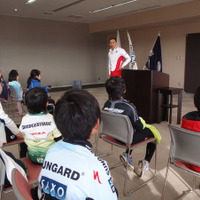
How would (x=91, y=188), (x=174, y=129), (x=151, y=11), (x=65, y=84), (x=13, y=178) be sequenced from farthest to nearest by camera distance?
(x=65, y=84)
(x=151, y=11)
(x=174, y=129)
(x=13, y=178)
(x=91, y=188)

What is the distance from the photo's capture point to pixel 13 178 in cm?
96

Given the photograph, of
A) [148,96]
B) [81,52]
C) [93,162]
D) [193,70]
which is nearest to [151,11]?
[193,70]

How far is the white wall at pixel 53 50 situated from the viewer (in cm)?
855

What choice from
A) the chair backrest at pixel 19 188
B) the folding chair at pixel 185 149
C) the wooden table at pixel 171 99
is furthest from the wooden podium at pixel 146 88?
the chair backrest at pixel 19 188

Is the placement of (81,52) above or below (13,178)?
above

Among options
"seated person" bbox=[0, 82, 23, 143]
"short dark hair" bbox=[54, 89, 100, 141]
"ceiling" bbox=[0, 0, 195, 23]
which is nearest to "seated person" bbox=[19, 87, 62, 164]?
"seated person" bbox=[0, 82, 23, 143]

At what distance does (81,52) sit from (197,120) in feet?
30.4

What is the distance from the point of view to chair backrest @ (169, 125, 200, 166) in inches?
62.6

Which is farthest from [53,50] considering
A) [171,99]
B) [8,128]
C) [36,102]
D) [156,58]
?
[36,102]

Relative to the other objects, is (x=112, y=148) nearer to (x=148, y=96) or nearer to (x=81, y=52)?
(x=148, y=96)

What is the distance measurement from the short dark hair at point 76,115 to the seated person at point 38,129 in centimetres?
84

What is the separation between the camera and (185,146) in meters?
1.69

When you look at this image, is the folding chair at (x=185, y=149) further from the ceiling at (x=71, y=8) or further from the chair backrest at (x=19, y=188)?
the ceiling at (x=71, y=8)

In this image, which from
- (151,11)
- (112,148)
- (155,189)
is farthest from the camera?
(151,11)
